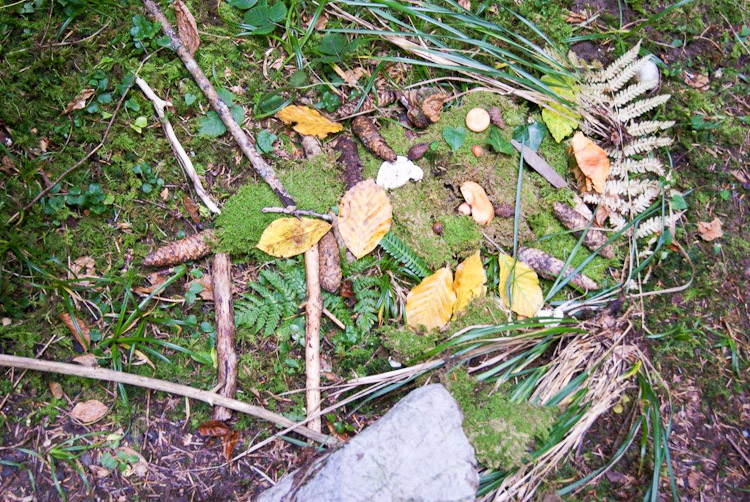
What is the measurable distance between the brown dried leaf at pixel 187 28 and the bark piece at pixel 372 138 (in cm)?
105

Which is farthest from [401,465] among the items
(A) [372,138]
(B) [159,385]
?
(A) [372,138]

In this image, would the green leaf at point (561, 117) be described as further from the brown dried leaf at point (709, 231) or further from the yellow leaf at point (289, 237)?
the yellow leaf at point (289, 237)

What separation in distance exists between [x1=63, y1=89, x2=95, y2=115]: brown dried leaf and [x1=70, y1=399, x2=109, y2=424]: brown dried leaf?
1624 millimetres

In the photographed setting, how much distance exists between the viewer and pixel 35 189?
8.70 ft

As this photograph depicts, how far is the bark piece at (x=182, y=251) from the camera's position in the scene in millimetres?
2648

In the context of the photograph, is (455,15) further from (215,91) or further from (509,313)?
(509,313)

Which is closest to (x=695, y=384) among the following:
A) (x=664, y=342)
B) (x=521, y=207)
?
(x=664, y=342)

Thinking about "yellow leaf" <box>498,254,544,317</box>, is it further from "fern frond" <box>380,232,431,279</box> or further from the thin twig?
the thin twig

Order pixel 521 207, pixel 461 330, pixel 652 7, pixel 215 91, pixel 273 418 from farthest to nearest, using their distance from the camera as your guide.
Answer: pixel 652 7
pixel 521 207
pixel 215 91
pixel 461 330
pixel 273 418

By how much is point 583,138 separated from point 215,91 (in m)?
2.31

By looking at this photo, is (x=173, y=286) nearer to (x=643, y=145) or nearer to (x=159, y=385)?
(x=159, y=385)

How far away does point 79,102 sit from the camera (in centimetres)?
276

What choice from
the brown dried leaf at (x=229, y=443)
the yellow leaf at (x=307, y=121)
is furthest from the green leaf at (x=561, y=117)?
the brown dried leaf at (x=229, y=443)

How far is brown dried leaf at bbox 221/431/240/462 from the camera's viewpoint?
2.52 metres
